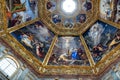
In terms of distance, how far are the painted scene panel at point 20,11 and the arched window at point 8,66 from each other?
2840 mm

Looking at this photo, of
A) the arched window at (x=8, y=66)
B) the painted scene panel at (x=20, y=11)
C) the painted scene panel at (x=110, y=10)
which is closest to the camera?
the arched window at (x=8, y=66)

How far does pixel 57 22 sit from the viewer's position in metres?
22.7

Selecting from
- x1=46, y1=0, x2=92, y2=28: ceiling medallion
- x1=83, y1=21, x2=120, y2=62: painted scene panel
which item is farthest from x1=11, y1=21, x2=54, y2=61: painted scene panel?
x1=83, y1=21, x2=120, y2=62: painted scene panel

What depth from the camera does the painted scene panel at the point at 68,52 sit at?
19.7m

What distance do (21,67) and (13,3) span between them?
481 centimetres

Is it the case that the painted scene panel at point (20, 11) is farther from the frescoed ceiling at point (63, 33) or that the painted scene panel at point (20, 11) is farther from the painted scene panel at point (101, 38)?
the painted scene panel at point (101, 38)

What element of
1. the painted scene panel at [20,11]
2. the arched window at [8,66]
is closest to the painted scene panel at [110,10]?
the painted scene panel at [20,11]

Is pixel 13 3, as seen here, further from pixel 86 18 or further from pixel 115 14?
pixel 115 14

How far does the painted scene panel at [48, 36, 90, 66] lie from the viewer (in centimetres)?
1972

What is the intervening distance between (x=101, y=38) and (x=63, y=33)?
3.15 m

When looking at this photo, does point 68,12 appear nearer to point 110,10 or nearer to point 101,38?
point 110,10

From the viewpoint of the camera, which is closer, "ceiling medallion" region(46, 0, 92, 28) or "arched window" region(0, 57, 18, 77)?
"arched window" region(0, 57, 18, 77)

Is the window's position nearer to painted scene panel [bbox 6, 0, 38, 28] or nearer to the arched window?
the arched window

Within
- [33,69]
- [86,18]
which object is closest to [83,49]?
[86,18]
